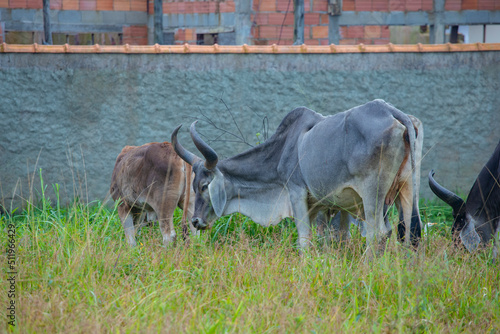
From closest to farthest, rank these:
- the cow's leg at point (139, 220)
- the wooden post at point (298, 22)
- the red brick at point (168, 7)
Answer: the cow's leg at point (139, 220) → the wooden post at point (298, 22) → the red brick at point (168, 7)

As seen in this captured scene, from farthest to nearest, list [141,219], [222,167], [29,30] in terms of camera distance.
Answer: [29,30] → [141,219] → [222,167]

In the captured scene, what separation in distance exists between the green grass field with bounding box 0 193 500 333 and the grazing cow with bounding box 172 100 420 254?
13.6 inches

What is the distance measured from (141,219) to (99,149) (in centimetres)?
167

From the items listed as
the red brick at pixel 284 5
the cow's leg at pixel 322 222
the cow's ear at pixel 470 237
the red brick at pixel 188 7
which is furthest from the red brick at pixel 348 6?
the cow's ear at pixel 470 237

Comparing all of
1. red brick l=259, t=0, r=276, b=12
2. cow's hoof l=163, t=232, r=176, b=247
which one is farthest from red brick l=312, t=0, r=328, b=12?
cow's hoof l=163, t=232, r=176, b=247

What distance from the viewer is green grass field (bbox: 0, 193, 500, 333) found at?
317 centimetres

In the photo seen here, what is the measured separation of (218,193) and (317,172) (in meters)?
0.94

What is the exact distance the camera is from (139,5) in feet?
39.5

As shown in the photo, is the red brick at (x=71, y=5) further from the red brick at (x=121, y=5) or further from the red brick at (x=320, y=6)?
the red brick at (x=320, y=6)

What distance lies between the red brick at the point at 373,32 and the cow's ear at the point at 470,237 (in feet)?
23.3

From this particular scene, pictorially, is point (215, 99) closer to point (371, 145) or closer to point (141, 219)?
point (141, 219)

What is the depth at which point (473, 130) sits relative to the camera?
712 cm

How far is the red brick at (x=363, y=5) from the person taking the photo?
443 inches

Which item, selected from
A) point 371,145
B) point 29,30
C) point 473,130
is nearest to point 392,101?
point 473,130
